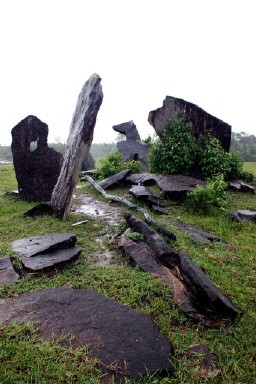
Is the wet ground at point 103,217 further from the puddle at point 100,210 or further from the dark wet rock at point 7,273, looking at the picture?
the dark wet rock at point 7,273

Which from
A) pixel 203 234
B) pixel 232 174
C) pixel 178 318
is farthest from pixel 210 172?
pixel 178 318

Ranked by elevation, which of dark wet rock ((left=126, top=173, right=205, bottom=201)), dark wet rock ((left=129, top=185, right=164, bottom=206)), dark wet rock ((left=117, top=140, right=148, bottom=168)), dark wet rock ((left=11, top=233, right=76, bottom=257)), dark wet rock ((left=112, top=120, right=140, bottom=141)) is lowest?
dark wet rock ((left=11, top=233, right=76, bottom=257))

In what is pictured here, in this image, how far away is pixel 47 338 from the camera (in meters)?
2.75

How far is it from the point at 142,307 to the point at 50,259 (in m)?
1.61

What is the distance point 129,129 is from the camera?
59.1 ft

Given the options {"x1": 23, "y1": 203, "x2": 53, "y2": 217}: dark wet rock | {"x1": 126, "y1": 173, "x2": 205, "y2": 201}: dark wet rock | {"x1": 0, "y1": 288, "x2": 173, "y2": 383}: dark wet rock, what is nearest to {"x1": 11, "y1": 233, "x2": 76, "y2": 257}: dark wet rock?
{"x1": 0, "y1": 288, "x2": 173, "y2": 383}: dark wet rock

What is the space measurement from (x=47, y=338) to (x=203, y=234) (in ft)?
13.6

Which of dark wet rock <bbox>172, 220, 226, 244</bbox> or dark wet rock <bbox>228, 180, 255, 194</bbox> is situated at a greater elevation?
dark wet rock <bbox>228, 180, 255, 194</bbox>

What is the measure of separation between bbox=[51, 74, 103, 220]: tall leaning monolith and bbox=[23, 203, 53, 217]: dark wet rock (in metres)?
0.15

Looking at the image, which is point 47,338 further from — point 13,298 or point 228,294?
point 228,294

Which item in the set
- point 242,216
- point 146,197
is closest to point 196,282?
point 242,216

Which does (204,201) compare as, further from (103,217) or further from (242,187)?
(242,187)

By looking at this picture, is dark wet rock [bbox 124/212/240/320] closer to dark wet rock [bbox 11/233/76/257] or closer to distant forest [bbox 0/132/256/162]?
dark wet rock [bbox 11/233/76/257]

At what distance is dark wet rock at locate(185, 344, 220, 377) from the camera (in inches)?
107
